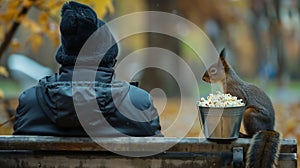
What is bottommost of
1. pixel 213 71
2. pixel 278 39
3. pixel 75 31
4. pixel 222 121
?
pixel 222 121

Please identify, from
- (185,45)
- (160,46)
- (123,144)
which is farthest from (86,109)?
(185,45)

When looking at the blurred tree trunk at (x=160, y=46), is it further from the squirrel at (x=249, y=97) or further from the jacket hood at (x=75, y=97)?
the jacket hood at (x=75, y=97)

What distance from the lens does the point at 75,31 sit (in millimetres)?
3016

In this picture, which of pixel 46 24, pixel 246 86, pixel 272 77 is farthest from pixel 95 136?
pixel 272 77

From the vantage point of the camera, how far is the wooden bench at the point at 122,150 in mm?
2799

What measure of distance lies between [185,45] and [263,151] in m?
15.5

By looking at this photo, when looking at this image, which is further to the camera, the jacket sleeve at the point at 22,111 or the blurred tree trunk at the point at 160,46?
the blurred tree trunk at the point at 160,46

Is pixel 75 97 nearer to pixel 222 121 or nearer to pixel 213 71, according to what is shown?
pixel 222 121

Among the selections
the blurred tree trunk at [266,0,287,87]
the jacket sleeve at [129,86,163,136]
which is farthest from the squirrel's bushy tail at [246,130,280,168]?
the blurred tree trunk at [266,0,287,87]

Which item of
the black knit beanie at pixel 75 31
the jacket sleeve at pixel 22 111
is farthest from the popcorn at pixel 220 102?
the jacket sleeve at pixel 22 111

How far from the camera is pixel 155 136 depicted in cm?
303

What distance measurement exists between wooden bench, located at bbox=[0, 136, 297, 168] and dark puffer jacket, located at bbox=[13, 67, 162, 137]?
0.09 meters

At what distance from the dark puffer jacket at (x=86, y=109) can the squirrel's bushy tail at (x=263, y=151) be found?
0.52 meters

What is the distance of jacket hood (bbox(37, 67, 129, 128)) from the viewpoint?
2.85 meters
